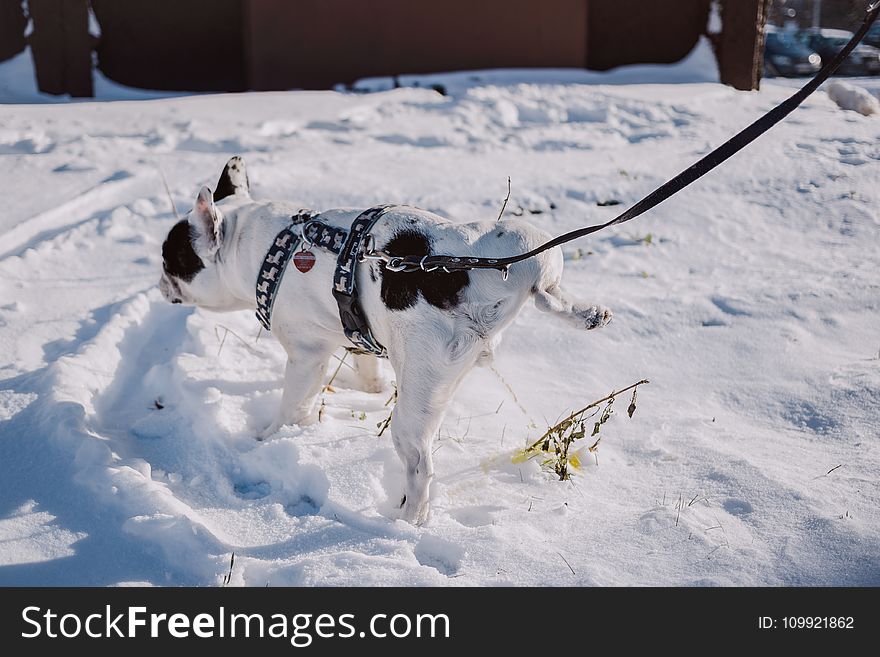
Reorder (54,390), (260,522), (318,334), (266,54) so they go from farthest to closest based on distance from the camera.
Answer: (266,54) < (54,390) < (318,334) < (260,522)

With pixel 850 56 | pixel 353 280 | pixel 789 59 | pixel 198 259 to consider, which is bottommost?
pixel 789 59

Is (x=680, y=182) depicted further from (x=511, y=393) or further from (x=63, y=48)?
(x=63, y=48)

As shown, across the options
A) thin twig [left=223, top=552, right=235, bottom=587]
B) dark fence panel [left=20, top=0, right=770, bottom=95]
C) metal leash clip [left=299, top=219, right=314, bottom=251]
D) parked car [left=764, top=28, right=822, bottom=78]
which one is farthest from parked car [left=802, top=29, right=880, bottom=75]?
thin twig [left=223, top=552, right=235, bottom=587]

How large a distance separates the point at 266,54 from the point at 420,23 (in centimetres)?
197

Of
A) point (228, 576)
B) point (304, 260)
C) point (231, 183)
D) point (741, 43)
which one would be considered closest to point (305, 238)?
point (304, 260)

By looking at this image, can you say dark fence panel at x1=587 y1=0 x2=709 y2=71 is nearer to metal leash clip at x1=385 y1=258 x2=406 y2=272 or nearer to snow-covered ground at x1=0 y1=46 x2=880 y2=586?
snow-covered ground at x1=0 y1=46 x2=880 y2=586

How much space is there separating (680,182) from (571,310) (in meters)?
0.53

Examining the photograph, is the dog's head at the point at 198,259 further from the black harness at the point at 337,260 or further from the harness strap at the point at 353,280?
the harness strap at the point at 353,280

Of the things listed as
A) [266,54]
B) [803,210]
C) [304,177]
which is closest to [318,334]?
[304,177]

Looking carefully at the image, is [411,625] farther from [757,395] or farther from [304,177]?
[304,177]

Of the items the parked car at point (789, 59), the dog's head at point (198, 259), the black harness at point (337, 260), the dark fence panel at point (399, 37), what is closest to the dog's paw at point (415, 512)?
the black harness at point (337, 260)

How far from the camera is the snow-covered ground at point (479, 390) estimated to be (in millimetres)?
2719

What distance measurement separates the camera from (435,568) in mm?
2662

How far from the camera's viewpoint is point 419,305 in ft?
8.84
